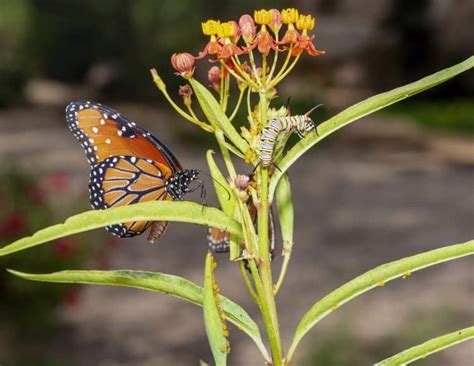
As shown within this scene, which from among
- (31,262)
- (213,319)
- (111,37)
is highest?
(111,37)

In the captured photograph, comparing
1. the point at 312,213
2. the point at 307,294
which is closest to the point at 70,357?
the point at 307,294

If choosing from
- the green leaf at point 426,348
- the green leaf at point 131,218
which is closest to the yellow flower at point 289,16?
the green leaf at point 131,218

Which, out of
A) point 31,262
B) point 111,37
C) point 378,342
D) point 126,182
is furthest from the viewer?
point 111,37

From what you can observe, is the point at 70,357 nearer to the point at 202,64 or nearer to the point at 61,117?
the point at 202,64

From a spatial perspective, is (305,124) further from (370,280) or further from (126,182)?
(126,182)

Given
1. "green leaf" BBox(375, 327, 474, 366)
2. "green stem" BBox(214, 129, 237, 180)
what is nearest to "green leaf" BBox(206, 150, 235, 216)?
"green stem" BBox(214, 129, 237, 180)

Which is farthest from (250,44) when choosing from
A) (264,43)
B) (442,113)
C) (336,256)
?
(442,113)
